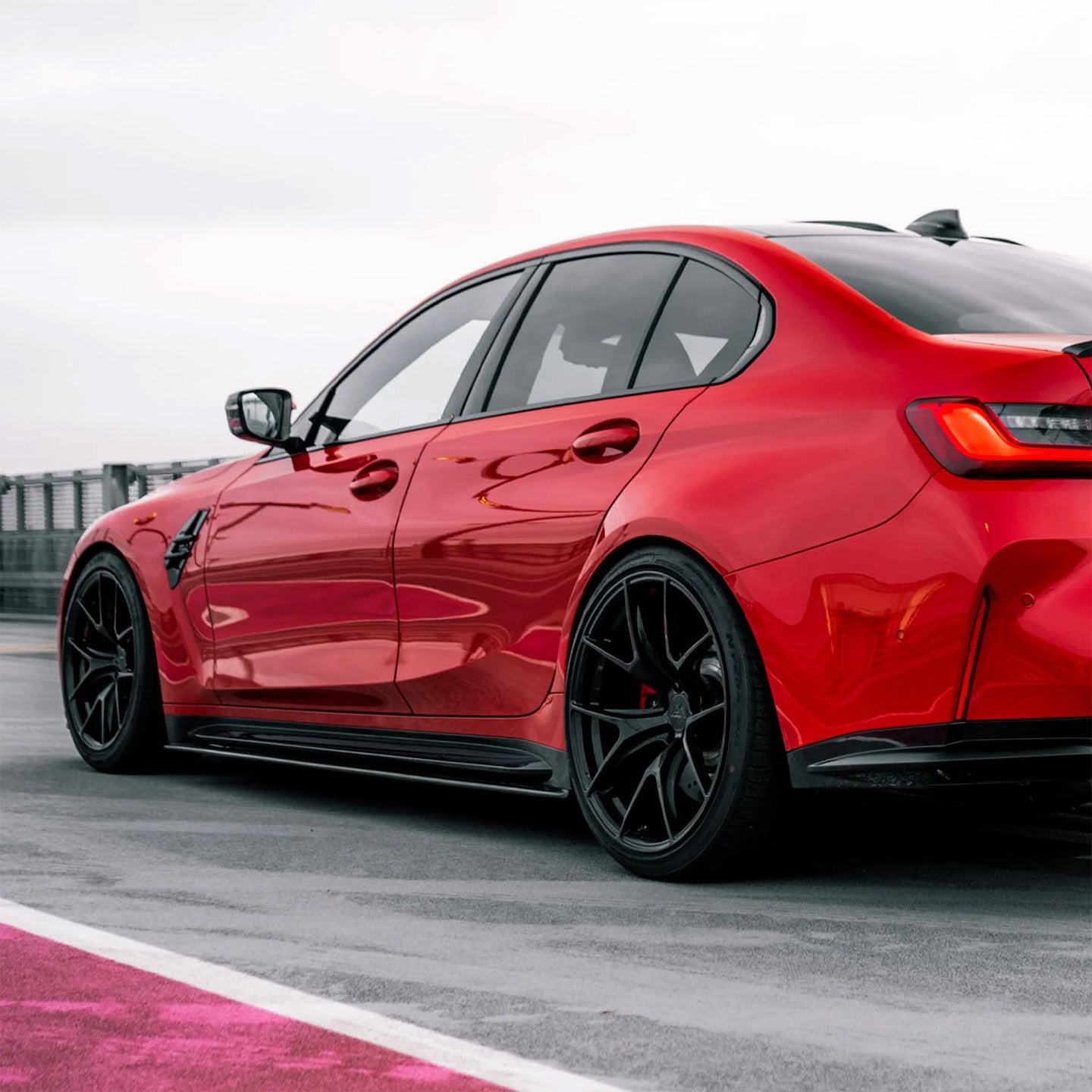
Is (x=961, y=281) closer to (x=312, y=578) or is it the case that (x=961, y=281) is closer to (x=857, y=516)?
(x=857, y=516)

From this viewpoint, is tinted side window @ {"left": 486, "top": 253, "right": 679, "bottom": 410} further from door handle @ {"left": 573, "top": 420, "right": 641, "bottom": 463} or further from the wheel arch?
the wheel arch

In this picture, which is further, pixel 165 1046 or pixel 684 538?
pixel 684 538

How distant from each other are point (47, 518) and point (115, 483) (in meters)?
2.17

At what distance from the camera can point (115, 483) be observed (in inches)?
748

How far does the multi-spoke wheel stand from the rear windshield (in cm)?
81

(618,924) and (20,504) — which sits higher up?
(20,504)

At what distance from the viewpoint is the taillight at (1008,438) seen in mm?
3781

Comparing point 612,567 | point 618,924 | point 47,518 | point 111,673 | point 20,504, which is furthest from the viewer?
point 20,504

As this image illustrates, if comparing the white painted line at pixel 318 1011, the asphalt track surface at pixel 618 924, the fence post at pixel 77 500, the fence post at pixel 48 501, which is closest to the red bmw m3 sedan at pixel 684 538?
the asphalt track surface at pixel 618 924

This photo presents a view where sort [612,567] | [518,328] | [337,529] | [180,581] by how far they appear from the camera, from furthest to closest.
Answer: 1. [180,581]
2. [337,529]
3. [518,328]
4. [612,567]

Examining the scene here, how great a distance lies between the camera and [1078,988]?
136 inches

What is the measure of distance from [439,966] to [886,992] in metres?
0.87

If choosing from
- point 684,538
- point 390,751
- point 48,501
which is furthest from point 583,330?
point 48,501

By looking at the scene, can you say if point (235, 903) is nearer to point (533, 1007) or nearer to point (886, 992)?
point (533, 1007)
